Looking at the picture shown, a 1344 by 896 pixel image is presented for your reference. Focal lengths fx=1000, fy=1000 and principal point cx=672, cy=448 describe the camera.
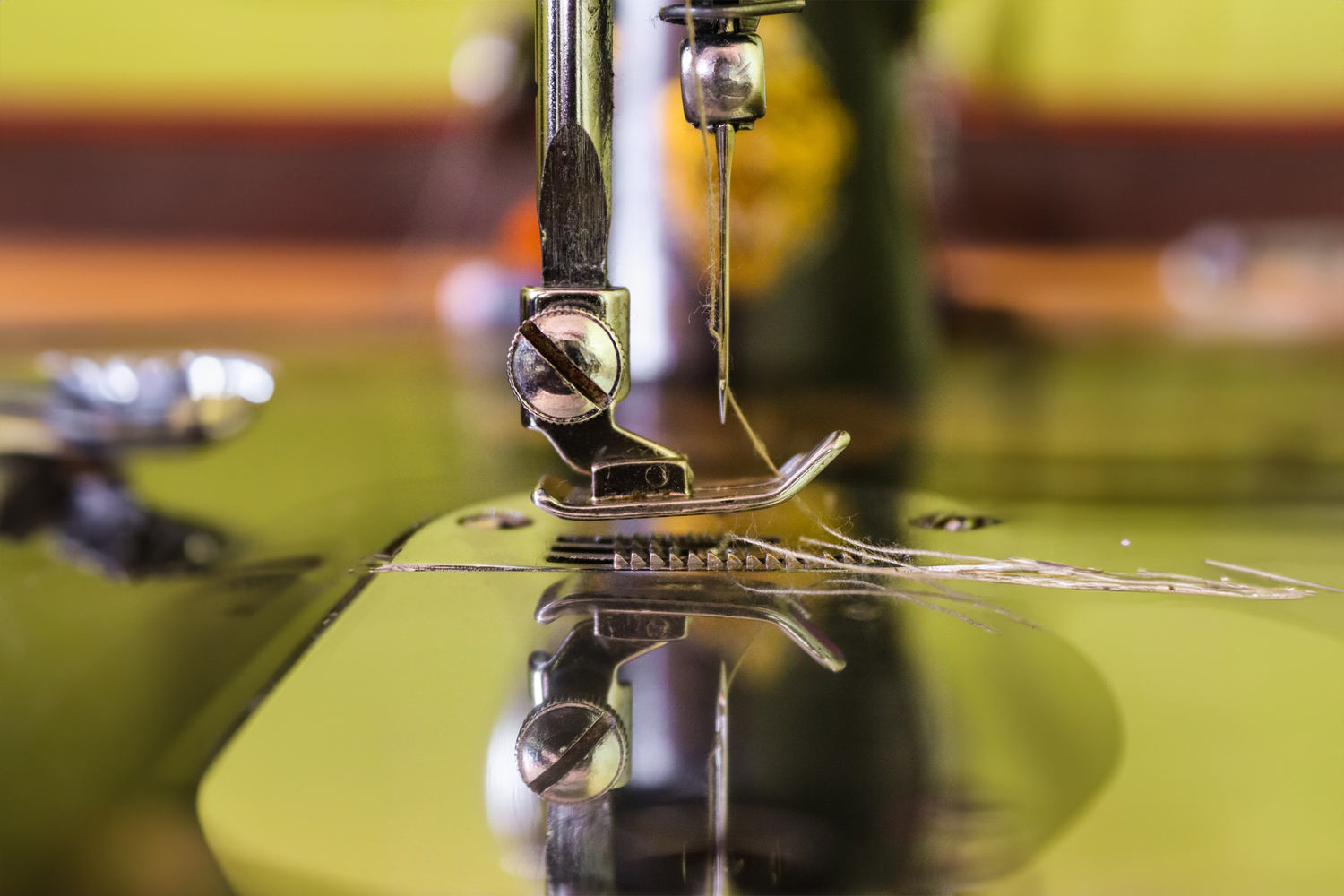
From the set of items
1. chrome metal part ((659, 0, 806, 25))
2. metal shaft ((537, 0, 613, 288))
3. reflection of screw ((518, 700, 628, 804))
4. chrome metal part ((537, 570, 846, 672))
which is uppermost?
chrome metal part ((659, 0, 806, 25))

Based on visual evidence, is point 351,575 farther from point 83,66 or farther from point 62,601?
point 83,66

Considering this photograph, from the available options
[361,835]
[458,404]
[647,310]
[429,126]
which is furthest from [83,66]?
[361,835]

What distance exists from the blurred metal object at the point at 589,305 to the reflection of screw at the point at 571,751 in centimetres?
12

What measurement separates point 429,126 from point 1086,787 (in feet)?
5.68

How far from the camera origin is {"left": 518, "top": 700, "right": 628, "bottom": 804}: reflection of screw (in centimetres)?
29

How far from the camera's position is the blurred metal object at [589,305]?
0.40m

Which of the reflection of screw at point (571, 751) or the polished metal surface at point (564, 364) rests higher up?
the polished metal surface at point (564, 364)

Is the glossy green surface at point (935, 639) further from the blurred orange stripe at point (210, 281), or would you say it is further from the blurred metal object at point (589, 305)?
the blurred orange stripe at point (210, 281)

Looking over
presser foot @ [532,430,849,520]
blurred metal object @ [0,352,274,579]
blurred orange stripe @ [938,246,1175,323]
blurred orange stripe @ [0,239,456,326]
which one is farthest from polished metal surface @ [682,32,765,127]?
blurred orange stripe @ [0,239,456,326]

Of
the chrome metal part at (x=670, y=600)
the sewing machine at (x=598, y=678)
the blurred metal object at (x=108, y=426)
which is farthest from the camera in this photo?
the blurred metal object at (x=108, y=426)

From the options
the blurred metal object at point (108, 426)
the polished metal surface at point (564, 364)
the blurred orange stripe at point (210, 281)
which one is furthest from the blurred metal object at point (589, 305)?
the blurred orange stripe at point (210, 281)

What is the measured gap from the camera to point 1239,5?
176 centimetres

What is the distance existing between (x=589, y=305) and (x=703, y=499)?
0.10 meters

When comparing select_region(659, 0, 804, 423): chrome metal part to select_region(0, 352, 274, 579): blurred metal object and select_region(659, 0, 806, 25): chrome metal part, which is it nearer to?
select_region(659, 0, 806, 25): chrome metal part
